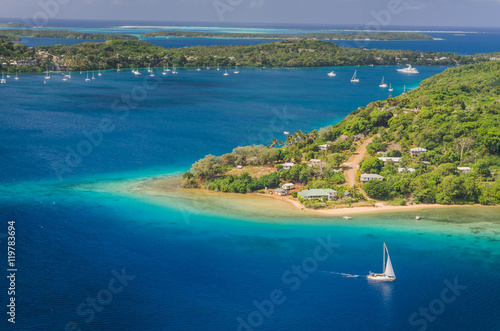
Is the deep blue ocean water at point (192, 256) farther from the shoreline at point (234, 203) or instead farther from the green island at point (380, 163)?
the green island at point (380, 163)

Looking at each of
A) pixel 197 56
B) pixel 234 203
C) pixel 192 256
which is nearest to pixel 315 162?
pixel 234 203

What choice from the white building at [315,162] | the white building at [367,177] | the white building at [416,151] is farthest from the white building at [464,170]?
the white building at [315,162]

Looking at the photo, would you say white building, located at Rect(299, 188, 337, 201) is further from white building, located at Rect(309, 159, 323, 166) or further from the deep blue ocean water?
white building, located at Rect(309, 159, 323, 166)

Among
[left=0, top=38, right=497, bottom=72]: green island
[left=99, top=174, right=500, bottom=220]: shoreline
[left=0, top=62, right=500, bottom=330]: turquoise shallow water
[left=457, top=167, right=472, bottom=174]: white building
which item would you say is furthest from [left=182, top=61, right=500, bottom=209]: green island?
[left=0, top=38, right=497, bottom=72]: green island

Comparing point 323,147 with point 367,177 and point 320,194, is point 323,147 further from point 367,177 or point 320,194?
point 320,194

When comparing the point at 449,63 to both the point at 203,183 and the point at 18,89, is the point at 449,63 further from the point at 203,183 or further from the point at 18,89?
the point at 203,183
